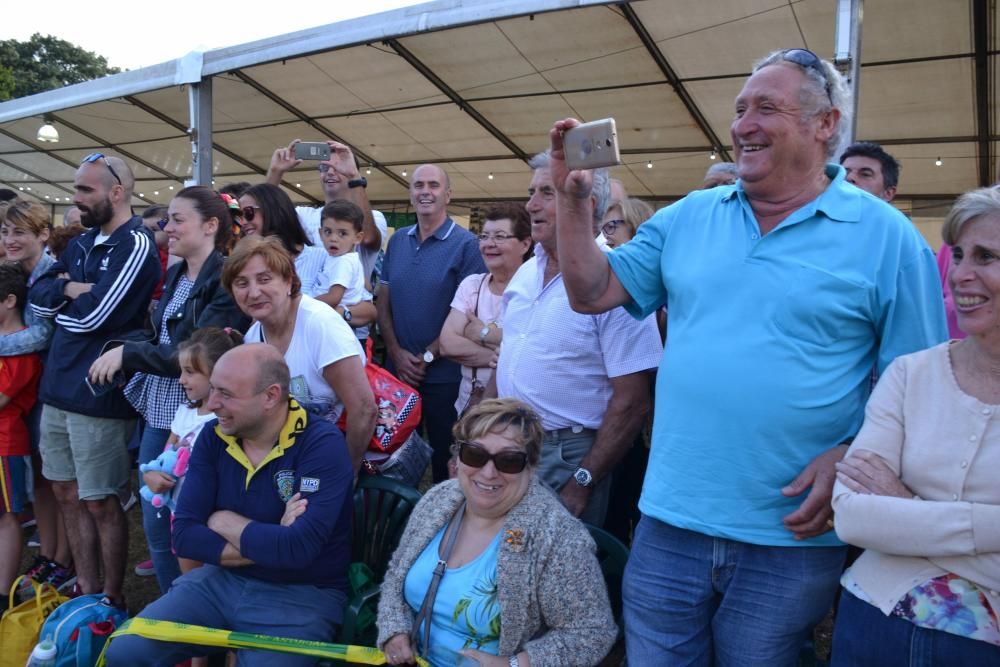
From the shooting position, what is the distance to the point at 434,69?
318 inches

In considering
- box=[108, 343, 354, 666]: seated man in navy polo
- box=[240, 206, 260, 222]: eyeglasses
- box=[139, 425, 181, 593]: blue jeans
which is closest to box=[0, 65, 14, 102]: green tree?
box=[240, 206, 260, 222]: eyeglasses

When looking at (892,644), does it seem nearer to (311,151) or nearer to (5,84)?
(311,151)

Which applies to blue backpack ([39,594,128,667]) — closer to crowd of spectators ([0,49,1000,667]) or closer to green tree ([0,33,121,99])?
crowd of spectators ([0,49,1000,667])

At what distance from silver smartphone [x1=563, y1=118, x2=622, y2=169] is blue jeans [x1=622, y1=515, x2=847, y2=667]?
34.8 inches

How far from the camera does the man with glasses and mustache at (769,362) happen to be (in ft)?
5.70

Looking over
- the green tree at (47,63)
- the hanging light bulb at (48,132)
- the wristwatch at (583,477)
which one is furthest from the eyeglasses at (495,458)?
the green tree at (47,63)

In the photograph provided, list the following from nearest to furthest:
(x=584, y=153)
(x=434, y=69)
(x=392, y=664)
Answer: (x=584, y=153) → (x=392, y=664) → (x=434, y=69)

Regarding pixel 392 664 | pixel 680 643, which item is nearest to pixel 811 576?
pixel 680 643

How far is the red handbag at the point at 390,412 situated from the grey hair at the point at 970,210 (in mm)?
2175

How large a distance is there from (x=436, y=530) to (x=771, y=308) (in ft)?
4.22

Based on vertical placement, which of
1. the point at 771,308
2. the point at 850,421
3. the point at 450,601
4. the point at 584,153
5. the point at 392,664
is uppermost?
the point at 584,153

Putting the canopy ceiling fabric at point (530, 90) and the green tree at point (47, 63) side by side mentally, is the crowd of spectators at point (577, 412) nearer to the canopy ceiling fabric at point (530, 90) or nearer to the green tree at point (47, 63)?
the canopy ceiling fabric at point (530, 90)

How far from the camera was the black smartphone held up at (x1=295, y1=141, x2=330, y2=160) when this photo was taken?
493 cm

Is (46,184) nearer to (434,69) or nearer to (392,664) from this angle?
(434,69)
